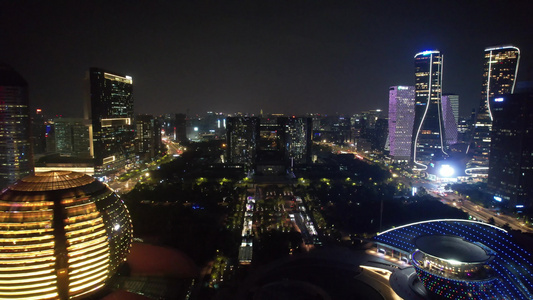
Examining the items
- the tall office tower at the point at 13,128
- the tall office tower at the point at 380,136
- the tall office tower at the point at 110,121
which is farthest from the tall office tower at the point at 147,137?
the tall office tower at the point at 380,136

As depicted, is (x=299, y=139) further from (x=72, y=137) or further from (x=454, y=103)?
(x=72, y=137)

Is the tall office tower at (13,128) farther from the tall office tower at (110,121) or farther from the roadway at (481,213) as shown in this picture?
the roadway at (481,213)

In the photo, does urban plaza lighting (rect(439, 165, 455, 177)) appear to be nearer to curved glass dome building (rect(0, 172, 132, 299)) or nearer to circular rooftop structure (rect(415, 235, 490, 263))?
circular rooftop structure (rect(415, 235, 490, 263))

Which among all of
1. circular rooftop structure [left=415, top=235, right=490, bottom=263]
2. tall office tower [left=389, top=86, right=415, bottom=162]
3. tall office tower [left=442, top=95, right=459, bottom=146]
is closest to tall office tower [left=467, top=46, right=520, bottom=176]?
tall office tower [left=389, top=86, right=415, bottom=162]

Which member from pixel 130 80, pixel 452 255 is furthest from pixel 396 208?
pixel 130 80

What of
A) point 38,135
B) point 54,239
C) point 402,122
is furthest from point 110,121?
point 402,122

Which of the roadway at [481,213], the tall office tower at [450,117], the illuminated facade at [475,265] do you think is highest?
the tall office tower at [450,117]

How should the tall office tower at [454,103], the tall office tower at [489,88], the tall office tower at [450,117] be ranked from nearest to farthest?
the tall office tower at [489,88] < the tall office tower at [450,117] < the tall office tower at [454,103]
